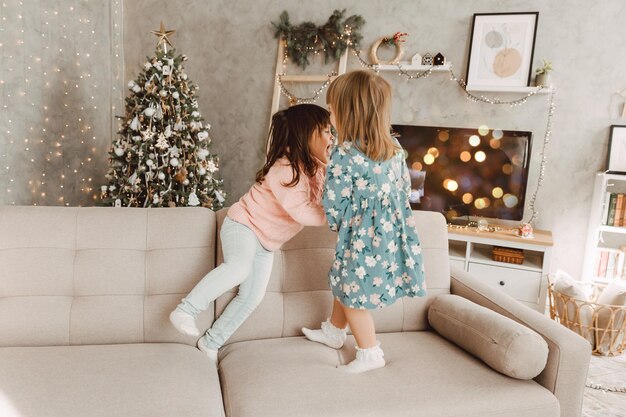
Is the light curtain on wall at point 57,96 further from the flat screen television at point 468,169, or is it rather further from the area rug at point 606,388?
the area rug at point 606,388

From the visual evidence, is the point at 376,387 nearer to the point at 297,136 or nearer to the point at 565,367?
the point at 565,367

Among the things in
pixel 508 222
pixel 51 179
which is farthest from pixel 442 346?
pixel 51 179

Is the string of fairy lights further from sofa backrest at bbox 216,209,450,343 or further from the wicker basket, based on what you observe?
sofa backrest at bbox 216,209,450,343

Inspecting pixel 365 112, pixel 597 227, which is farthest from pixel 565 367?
pixel 597 227

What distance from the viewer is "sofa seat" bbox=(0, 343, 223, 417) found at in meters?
1.30

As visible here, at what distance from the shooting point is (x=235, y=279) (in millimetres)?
1695

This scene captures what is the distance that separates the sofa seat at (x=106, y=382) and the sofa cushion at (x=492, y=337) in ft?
2.91

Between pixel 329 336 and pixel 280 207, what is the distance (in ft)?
1.74

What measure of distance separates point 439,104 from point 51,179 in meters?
3.12

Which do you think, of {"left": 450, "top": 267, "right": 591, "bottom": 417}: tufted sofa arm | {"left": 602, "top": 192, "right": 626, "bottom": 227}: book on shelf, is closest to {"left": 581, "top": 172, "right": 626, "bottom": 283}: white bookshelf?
{"left": 602, "top": 192, "right": 626, "bottom": 227}: book on shelf

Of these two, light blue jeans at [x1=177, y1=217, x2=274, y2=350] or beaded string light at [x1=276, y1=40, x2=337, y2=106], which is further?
beaded string light at [x1=276, y1=40, x2=337, y2=106]

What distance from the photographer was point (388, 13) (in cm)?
381

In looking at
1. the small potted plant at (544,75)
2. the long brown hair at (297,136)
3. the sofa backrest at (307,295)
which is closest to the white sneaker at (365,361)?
the sofa backrest at (307,295)

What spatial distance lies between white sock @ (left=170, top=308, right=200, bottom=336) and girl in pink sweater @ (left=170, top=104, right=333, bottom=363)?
11 millimetres
